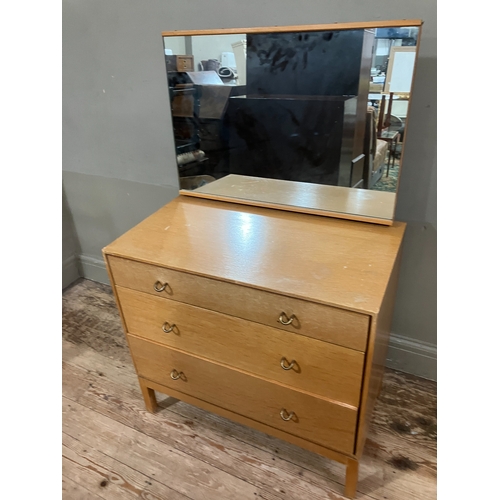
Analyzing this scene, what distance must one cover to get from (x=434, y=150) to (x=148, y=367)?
1.12m

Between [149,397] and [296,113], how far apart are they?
42.7 inches

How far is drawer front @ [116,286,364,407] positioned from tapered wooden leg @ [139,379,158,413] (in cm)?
24

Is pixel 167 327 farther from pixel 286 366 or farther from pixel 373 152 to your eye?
pixel 373 152

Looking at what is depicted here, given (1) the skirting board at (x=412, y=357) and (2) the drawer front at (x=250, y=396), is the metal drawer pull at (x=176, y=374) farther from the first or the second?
(1) the skirting board at (x=412, y=357)

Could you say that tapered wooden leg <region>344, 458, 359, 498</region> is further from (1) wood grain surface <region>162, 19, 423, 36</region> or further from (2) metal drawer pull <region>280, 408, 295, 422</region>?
(1) wood grain surface <region>162, 19, 423, 36</region>

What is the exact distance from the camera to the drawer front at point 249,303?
2.79 feet

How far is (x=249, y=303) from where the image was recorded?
94 cm

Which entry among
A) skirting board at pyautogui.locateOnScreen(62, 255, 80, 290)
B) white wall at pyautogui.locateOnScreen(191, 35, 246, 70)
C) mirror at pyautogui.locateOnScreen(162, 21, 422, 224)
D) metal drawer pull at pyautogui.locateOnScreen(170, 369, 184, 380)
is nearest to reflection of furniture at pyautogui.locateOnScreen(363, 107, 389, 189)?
mirror at pyautogui.locateOnScreen(162, 21, 422, 224)

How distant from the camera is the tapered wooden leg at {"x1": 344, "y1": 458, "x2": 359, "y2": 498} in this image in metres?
1.06

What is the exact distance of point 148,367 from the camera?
1269mm

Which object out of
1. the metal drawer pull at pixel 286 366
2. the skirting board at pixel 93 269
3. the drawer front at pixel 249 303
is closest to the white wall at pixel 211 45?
the drawer front at pixel 249 303
